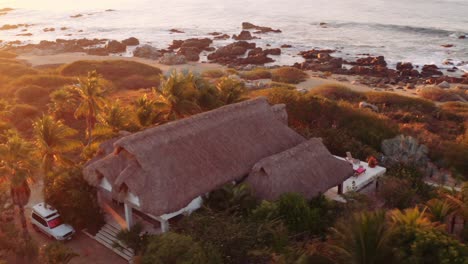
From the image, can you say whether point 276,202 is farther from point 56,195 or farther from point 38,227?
point 38,227

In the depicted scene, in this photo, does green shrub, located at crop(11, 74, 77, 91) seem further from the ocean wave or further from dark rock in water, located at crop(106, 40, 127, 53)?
the ocean wave

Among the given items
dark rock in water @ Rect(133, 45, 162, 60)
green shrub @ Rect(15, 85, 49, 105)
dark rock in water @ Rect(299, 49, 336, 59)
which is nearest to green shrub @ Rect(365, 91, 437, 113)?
dark rock in water @ Rect(299, 49, 336, 59)

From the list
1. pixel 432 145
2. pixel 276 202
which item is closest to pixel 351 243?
pixel 276 202

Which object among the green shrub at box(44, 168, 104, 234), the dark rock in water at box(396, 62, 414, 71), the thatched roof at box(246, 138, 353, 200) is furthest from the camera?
the dark rock in water at box(396, 62, 414, 71)

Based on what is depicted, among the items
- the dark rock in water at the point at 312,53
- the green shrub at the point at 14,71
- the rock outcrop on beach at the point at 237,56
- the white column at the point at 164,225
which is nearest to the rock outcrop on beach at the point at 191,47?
the rock outcrop on beach at the point at 237,56

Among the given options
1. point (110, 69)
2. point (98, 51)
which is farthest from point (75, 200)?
point (98, 51)

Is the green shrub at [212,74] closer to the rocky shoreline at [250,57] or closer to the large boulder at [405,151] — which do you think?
the rocky shoreline at [250,57]

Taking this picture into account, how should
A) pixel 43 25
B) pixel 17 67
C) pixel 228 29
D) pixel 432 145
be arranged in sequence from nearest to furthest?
pixel 432 145, pixel 17 67, pixel 228 29, pixel 43 25
